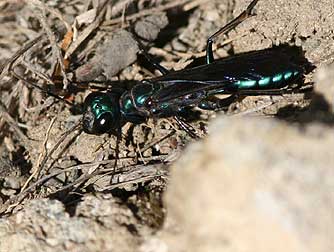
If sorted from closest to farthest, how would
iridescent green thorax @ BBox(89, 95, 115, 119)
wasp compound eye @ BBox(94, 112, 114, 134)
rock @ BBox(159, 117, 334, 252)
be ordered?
rock @ BBox(159, 117, 334, 252) → wasp compound eye @ BBox(94, 112, 114, 134) → iridescent green thorax @ BBox(89, 95, 115, 119)

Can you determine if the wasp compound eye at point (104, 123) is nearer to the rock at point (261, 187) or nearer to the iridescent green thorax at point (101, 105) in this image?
the iridescent green thorax at point (101, 105)

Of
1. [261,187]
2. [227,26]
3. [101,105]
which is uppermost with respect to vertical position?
[227,26]

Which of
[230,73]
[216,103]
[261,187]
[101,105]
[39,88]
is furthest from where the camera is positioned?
[39,88]

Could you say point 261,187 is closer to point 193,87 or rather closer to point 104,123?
point 193,87

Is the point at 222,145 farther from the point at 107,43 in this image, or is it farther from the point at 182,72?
the point at 107,43

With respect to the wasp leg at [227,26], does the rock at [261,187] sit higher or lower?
lower

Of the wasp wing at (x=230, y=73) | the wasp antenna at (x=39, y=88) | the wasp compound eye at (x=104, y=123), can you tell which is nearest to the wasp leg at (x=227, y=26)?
the wasp wing at (x=230, y=73)

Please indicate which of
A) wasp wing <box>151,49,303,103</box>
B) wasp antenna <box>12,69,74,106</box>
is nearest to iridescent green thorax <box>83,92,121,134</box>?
wasp antenna <box>12,69,74,106</box>

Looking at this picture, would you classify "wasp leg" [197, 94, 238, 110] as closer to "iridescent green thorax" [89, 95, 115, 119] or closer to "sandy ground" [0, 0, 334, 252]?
"sandy ground" [0, 0, 334, 252]

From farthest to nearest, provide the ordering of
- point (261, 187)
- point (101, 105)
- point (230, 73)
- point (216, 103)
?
point (101, 105), point (216, 103), point (230, 73), point (261, 187)

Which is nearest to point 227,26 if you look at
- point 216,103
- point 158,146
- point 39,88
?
point 216,103

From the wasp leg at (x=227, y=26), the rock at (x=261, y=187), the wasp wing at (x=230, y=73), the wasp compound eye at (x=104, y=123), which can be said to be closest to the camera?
the rock at (x=261, y=187)

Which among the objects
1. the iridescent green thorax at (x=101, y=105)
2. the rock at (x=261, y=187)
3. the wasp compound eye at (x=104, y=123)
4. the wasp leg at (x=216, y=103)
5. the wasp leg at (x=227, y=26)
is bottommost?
the rock at (x=261, y=187)
